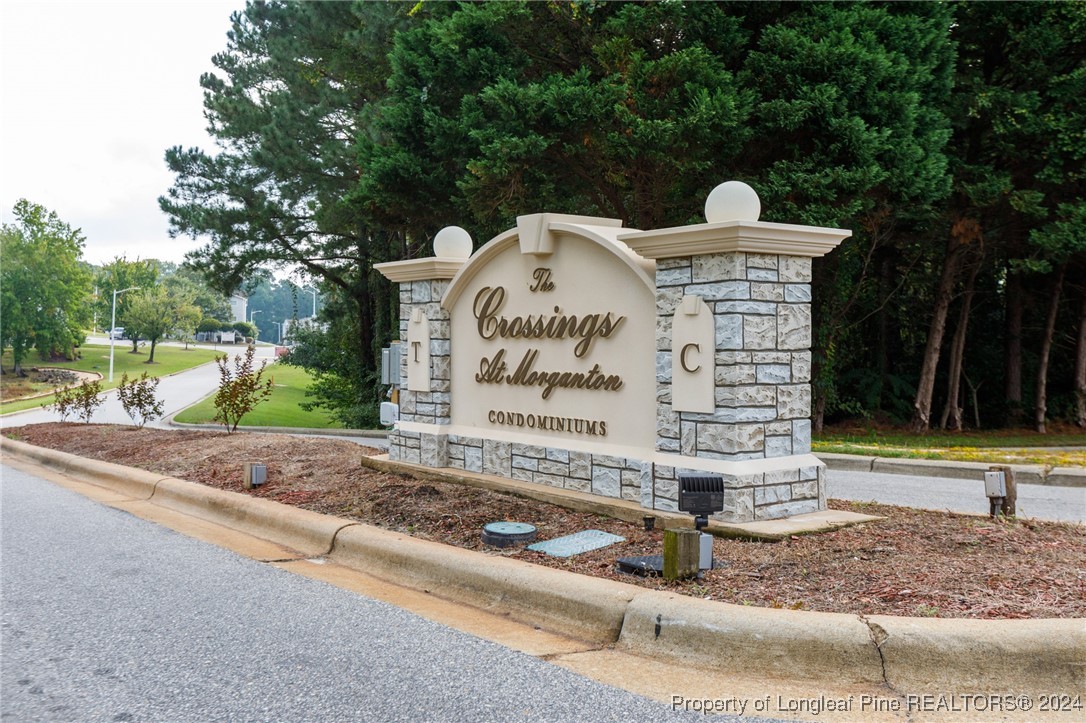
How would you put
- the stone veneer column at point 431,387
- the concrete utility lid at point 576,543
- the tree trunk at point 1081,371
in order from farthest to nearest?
the tree trunk at point 1081,371 < the stone veneer column at point 431,387 < the concrete utility lid at point 576,543

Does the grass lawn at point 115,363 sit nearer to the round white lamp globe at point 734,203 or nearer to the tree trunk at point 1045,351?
the tree trunk at point 1045,351

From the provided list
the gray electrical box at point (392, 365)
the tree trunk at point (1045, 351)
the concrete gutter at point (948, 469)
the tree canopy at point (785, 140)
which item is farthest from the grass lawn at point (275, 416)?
the tree trunk at point (1045, 351)

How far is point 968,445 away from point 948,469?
5.55 m

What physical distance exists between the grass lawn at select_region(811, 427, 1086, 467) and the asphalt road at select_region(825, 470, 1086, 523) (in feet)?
4.51

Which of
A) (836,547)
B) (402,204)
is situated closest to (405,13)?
(402,204)

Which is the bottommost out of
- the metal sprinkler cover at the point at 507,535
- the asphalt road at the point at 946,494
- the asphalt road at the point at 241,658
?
the asphalt road at the point at 241,658

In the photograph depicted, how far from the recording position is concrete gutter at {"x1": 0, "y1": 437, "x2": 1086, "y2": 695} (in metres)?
4.03

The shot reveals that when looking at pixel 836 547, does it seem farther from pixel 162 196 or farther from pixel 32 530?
pixel 162 196

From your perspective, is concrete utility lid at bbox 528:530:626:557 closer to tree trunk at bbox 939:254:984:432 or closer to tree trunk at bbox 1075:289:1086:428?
tree trunk at bbox 939:254:984:432

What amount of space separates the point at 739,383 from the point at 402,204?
1296 cm

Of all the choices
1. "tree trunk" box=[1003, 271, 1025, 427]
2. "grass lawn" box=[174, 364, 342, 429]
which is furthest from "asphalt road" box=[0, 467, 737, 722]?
"tree trunk" box=[1003, 271, 1025, 427]

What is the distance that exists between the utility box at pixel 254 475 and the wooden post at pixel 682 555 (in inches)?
223

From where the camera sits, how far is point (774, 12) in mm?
15953

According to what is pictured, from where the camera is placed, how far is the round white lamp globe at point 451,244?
32.5ft
